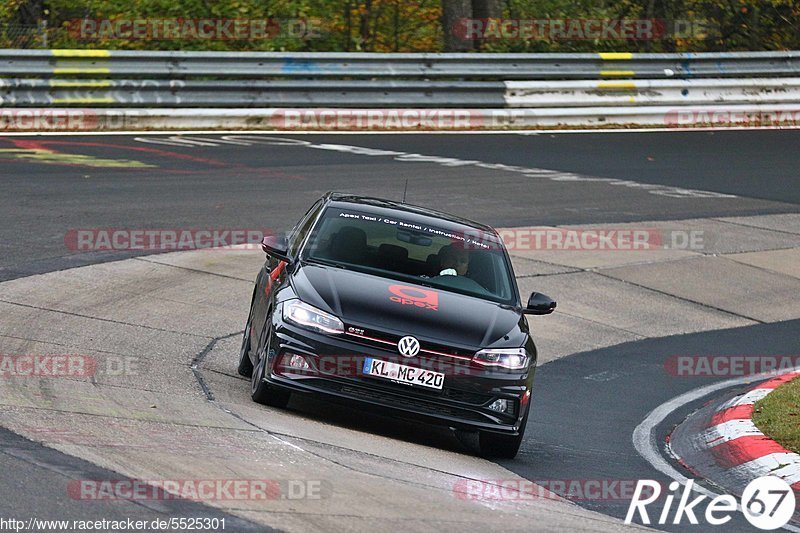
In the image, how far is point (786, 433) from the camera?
351 inches

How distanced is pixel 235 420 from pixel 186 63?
49.8 feet

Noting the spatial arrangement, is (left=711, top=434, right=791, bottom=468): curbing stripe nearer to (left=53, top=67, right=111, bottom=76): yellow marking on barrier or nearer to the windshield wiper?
the windshield wiper

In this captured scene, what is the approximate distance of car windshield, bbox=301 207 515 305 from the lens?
9.09 m

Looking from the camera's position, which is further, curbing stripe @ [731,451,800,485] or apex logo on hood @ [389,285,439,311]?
apex logo on hood @ [389,285,439,311]

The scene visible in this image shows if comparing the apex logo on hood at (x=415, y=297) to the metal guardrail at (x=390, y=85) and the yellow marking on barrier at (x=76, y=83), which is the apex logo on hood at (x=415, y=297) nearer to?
the metal guardrail at (x=390, y=85)

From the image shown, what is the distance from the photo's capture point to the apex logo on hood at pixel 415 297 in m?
8.45

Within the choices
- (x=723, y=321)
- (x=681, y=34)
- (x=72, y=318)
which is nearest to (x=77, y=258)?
(x=72, y=318)

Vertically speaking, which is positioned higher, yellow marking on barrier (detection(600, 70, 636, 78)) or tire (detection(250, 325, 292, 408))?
yellow marking on barrier (detection(600, 70, 636, 78))
